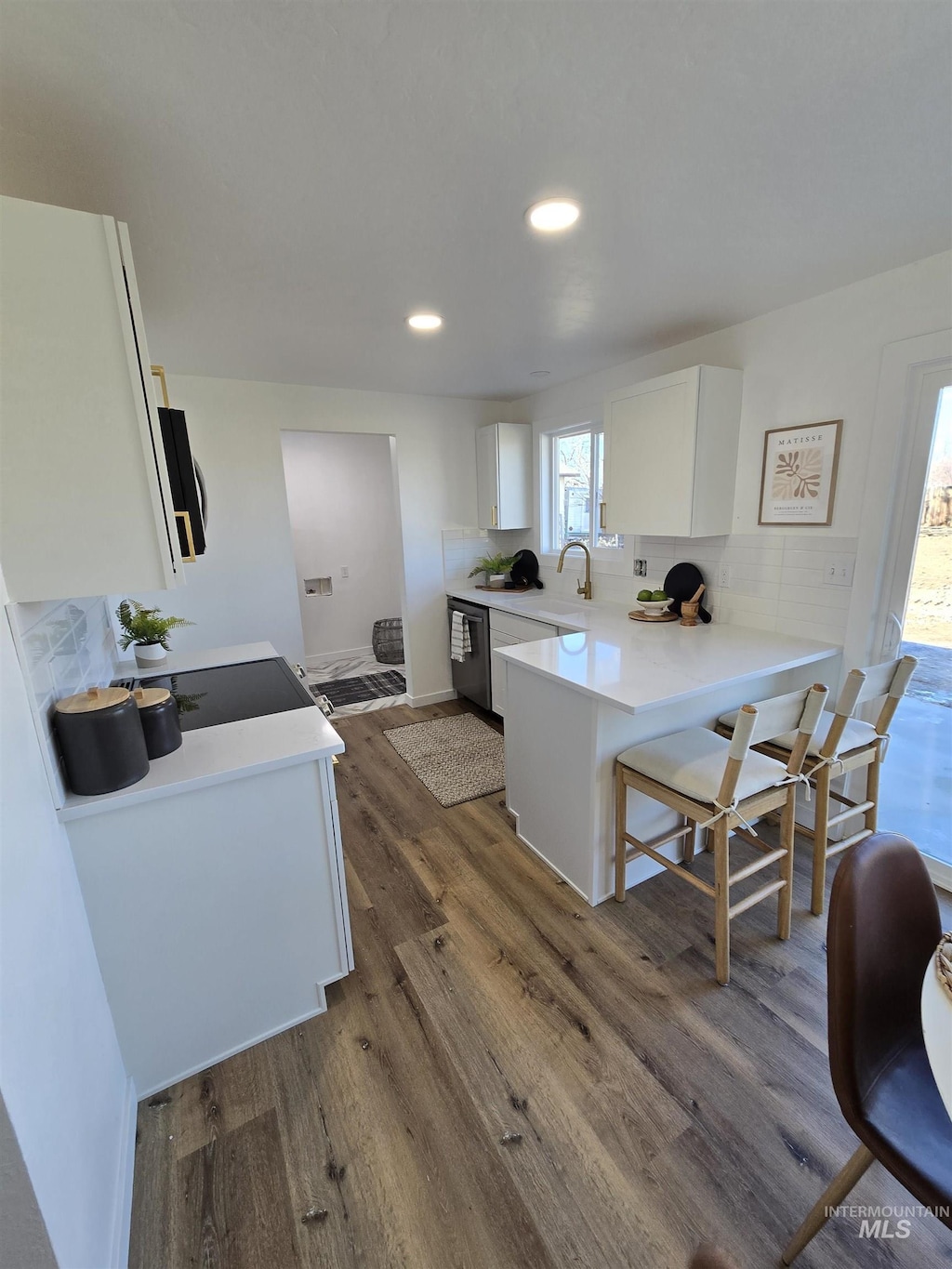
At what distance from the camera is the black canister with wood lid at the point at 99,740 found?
3.87ft

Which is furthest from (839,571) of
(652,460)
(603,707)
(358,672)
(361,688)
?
(358,672)

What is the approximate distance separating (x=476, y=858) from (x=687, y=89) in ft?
8.22

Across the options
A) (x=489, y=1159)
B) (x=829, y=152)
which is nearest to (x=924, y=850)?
(x=489, y=1159)

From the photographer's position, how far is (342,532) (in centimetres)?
526

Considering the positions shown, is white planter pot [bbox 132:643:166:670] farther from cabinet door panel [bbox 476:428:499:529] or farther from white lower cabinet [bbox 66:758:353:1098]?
cabinet door panel [bbox 476:428:499:529]

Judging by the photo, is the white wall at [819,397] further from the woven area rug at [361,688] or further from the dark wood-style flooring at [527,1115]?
the woven area rug at [361,688]

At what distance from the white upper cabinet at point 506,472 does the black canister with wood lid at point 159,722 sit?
113 inches

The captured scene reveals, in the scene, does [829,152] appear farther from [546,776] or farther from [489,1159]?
[489,1159]

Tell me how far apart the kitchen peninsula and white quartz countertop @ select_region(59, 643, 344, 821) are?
0.89 m

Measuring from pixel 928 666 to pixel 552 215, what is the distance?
214cm

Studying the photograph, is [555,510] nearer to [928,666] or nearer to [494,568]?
[494,568]

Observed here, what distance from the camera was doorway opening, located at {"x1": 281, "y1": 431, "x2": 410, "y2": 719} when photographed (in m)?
4.98

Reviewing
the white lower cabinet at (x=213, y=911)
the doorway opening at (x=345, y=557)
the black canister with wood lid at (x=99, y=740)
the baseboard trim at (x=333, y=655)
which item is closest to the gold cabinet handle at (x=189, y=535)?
the black canister with wood lid at (x=99, y=740)

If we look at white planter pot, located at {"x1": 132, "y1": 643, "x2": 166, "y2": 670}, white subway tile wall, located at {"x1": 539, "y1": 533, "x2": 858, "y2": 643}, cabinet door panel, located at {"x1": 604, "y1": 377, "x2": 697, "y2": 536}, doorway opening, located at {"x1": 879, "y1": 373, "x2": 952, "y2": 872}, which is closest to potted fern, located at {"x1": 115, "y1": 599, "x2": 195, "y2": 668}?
white planter pot, located at {"x1": 132, "y1": 643, "x2": 166, "y2": 670}
